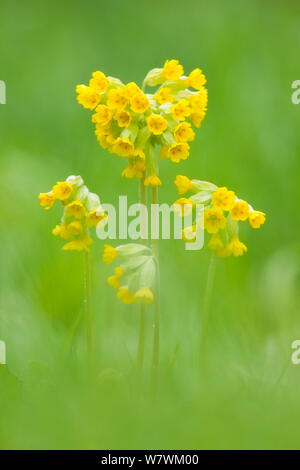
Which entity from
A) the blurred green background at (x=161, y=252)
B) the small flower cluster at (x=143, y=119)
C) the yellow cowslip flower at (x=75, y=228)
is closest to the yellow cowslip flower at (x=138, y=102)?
the small flower cluster at (x=143, y=119)

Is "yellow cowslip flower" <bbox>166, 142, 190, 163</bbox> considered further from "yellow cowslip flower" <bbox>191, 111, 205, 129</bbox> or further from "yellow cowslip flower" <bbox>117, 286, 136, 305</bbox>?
"yellow cowslip flower" <bbox>117, 286, 136, 305</bbox>

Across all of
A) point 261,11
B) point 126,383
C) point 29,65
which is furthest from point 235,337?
point 261,11

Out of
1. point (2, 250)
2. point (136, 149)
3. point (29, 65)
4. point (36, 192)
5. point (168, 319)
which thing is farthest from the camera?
point (29, 65)

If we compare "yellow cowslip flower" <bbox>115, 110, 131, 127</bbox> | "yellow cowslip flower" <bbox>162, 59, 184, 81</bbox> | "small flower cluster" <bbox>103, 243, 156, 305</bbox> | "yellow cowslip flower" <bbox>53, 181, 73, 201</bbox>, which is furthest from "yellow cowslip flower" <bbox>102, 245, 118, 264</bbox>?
"yellow cowslip flower" <bbox>162, 59, 184, 81</bbox>

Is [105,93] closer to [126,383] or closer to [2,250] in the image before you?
[126,383]

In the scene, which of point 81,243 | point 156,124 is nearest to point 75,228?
point 81,243

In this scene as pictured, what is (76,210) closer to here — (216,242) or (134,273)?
(134,273)
